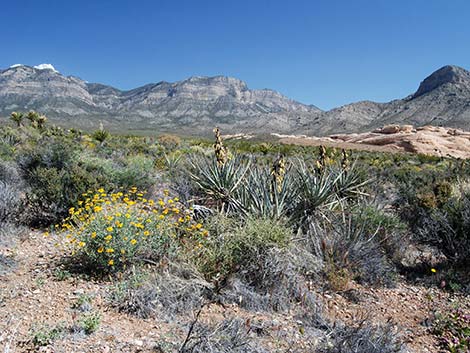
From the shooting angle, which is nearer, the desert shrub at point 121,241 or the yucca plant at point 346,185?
the desert shrub at point 121,241

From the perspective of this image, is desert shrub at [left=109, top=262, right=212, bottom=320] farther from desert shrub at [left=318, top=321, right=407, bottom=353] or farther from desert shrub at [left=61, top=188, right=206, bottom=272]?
desert shrub at [left=318, top=321, right=407, bottom=353]

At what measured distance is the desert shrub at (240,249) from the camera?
444 cm

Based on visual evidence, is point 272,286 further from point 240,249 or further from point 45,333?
point 45,333

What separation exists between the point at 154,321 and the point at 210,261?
3.47 ft

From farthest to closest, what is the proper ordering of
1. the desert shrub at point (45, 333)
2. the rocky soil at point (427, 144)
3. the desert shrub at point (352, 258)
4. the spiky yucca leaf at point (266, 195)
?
1. the rocky soil at point (427, 144)
2. the spiky yucca leaf at point (266, 195)
3. the desert shrub at point (352, 258)
4. the desert shrub at point (45, 333)

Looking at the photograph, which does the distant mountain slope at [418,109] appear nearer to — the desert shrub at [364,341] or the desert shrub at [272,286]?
the desert shrub at [272,286]

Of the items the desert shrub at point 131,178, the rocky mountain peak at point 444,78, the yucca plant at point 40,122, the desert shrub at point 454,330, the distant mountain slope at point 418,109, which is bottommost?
the desert shrub at point 454,330

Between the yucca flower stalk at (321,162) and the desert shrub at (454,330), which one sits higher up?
the yucca flower stalk at (321,162)

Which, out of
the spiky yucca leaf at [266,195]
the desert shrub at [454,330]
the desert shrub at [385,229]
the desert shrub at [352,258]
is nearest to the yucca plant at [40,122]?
the spiky yucca leaf at [266,195]

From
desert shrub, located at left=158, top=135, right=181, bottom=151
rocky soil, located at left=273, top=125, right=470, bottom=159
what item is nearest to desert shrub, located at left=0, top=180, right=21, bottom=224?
desert shrub, located at left=158, top=135, right=181, bottom=151

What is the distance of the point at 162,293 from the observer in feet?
12.9

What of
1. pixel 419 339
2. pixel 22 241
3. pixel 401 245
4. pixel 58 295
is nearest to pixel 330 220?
pixel 401 245

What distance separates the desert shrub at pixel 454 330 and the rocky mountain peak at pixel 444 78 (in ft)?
448

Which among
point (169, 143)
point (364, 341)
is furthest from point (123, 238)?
point (169, 143)
